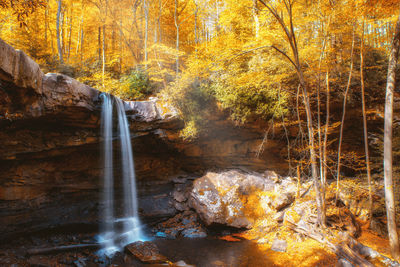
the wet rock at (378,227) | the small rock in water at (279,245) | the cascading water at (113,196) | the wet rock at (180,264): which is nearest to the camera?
the wet rock at (180,264)

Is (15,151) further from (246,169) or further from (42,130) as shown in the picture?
(246,169)

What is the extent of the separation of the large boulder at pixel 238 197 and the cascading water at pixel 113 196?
8.80 feet

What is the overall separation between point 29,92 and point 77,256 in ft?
16.6

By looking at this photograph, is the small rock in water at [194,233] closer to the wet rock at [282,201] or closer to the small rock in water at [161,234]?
the small rock in water at [161,234]

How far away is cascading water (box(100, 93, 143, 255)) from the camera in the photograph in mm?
7062

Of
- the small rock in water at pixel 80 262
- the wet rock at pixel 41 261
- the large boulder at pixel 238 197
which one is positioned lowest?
the small rock in water at pixel 80 262

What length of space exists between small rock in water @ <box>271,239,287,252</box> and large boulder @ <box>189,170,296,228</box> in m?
1.49

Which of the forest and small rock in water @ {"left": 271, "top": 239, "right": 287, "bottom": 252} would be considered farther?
small rock in water @ {"left": 271, "top": 239, "right": 287, "bottom": 252}

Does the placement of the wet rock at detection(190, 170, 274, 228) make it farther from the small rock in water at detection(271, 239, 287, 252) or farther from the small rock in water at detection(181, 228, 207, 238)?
the small rock in water at detection(271, 239, 287, 252)

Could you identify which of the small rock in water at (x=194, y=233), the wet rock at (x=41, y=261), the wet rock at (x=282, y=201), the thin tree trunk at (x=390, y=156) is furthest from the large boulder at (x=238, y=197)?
the wet rock at (x=41, y=261)

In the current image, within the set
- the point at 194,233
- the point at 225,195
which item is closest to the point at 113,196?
the point at 194,233

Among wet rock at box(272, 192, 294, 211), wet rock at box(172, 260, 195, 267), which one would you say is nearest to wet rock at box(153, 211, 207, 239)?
wet rock at box(172, 260, 195, 267)

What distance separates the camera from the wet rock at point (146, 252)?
5.38m

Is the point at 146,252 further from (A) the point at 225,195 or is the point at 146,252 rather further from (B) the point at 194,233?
(A) the point at 225,195
